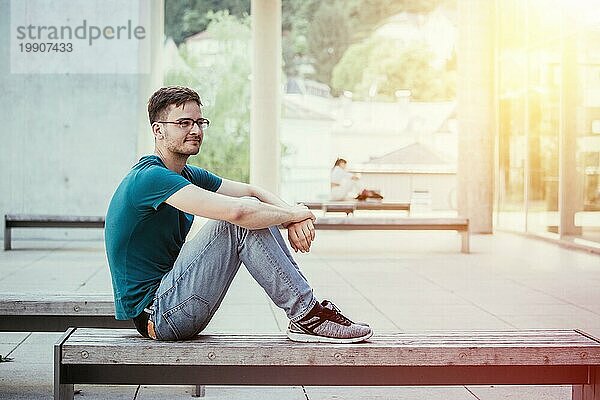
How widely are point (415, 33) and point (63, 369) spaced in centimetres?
3602

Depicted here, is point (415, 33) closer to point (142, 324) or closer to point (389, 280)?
point (389, 280)

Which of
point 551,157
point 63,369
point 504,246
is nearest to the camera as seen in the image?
point 63,369

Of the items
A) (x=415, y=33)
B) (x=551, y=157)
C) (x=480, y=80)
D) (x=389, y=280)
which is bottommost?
(x=389, y=280)

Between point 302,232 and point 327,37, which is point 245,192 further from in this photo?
point 327,37

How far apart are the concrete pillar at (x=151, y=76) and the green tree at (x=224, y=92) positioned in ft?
48.0

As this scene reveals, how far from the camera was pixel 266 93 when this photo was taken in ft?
64.4

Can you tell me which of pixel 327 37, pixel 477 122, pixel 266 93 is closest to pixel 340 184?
pixel 266 93

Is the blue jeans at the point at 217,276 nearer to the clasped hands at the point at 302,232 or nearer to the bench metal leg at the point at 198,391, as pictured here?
the clasped hands at the point at 302,232

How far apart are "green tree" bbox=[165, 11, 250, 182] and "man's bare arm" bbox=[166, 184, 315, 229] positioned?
27.5 m

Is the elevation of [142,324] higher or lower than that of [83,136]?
lower

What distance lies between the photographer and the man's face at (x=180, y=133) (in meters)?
4.73

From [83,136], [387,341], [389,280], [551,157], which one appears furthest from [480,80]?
[387,341]

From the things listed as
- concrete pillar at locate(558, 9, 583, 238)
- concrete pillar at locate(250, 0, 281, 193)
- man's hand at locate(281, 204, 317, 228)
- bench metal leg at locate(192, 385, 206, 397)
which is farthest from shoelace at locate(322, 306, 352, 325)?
concrete pillar at locate(250, 0, 281, 193)

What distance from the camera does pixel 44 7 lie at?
54.4ft
